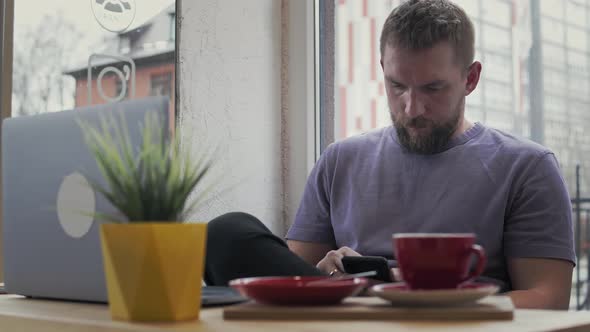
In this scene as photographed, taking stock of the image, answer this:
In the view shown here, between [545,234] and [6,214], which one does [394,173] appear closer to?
[545,234]

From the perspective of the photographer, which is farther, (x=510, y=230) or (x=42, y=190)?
(x=510, y=230)

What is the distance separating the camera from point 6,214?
47.3 inches

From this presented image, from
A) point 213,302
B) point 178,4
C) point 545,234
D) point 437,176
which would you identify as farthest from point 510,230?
point 178,4

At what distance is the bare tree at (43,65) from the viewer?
2172 millimetres

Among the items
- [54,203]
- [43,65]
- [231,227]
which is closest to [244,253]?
[231,227]

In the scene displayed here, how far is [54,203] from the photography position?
1.10 metres

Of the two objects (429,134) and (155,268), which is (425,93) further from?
(155,268)

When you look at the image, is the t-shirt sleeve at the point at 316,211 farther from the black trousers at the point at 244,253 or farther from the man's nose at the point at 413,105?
the black trousers at the point at 244,253

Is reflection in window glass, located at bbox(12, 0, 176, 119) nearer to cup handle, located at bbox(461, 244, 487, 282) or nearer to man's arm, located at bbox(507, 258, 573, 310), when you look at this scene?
man's arm, located at bbox(507, 258, 573, 310)

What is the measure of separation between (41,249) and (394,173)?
3.09 ft

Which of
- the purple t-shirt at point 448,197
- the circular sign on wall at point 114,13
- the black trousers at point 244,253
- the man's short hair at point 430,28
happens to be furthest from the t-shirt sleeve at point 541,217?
the circular sign on wall at point 114,13

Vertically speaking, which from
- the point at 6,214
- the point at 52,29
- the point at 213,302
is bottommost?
the point at 213,302

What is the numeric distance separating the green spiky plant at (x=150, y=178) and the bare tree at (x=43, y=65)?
1.37m

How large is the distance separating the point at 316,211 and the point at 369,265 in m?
0.64
